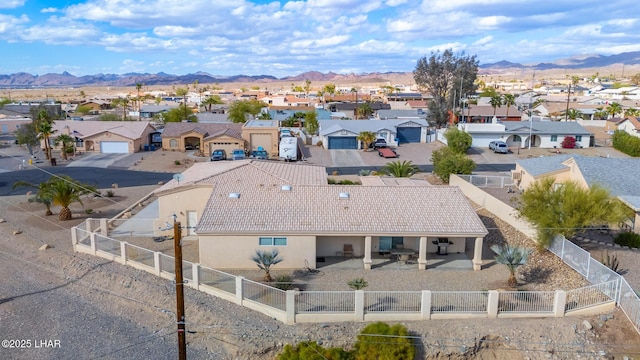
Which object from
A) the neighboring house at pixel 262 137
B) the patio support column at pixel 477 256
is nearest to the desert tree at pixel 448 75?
the neighboring house at pixel 262 137

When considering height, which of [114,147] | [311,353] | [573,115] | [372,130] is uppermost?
[573,115]

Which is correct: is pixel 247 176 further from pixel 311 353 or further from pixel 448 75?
pixel 448 75

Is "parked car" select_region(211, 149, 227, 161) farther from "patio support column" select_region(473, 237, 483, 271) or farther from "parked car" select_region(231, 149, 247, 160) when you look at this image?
"patio support column" select_region(473, 237, 483, 271)

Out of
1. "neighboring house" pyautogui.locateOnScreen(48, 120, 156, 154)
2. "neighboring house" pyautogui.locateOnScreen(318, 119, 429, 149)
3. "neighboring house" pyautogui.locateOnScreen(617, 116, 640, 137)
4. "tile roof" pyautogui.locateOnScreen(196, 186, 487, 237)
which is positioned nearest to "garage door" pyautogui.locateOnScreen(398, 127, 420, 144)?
"neighboring house" pyautogui.locateOnScreen(318, 119, 429, 149)

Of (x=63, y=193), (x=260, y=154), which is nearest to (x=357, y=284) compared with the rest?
(x=63, y=193)

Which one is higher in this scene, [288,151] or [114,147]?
[288,151]

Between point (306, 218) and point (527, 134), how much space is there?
45.3 metres

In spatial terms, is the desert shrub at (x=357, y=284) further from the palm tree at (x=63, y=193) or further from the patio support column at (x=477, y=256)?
the palm tree at (x=63, y=193)

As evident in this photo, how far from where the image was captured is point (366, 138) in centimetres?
6019

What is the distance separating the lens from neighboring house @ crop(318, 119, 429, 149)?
204ft

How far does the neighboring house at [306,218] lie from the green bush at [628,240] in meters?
7.03

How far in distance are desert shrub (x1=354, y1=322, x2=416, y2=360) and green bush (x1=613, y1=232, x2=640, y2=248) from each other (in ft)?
46.3

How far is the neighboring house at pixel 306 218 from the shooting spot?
78.1 feet

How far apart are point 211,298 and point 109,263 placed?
6718 mm
